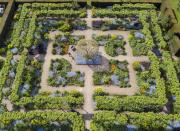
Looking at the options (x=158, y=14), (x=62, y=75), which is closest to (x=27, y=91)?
(x=62, y=75)

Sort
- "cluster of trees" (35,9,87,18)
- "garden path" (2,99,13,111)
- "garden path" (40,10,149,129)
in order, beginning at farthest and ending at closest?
"cluster of trees" (35,9,87,18), "garden path" (40,10,149,129), "garden path" (2,99,13,111)

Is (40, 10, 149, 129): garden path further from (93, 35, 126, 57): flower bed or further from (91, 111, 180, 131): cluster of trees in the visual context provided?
(91, 111, 180, 131): cluster of trees

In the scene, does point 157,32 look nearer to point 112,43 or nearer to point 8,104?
point 112,43

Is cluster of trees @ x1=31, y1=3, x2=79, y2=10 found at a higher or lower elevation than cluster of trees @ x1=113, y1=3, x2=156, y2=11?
lower

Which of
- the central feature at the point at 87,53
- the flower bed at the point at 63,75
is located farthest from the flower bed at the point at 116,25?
the flower bed at the point at 63,75

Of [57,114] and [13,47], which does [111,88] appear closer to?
[57,114]

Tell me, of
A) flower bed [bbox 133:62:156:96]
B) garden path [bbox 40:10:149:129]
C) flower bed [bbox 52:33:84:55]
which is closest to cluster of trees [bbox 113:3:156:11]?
garden path [bbox 40:10:149:129]

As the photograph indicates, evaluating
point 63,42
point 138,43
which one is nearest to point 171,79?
point 138,43
